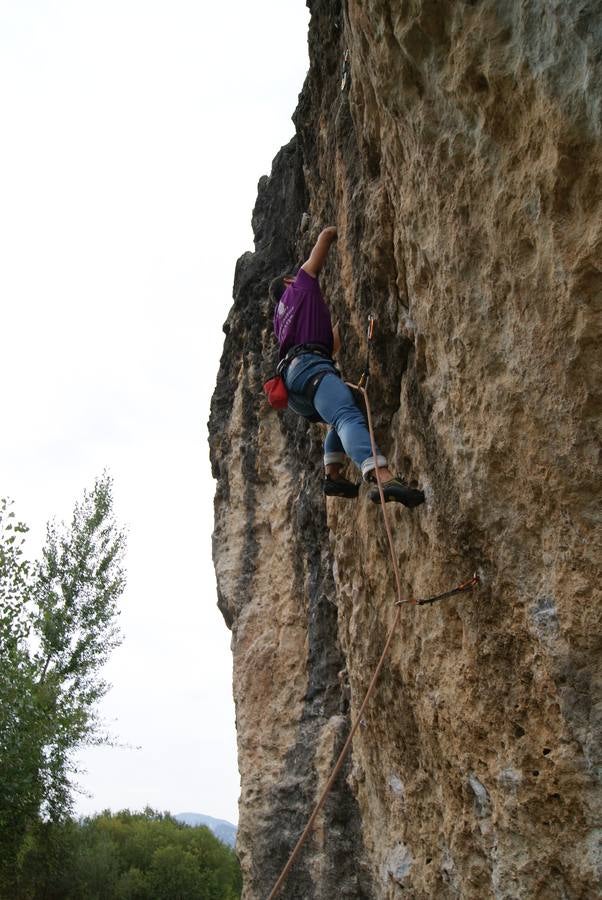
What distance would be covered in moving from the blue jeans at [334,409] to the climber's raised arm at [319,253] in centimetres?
78

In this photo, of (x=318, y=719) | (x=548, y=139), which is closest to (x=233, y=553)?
(x=318, y=719)

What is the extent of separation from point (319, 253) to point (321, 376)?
113 centimetres

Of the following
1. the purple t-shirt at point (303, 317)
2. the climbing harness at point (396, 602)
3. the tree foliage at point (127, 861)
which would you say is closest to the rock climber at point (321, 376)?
the purple t-shirt at point (303, 317)

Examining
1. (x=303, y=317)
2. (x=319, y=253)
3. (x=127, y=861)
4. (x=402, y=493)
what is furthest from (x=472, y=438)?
(x=127, y=861)

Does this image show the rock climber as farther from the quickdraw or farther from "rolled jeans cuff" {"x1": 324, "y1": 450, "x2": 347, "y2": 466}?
the quickdraw

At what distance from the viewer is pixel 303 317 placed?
17.7 feet

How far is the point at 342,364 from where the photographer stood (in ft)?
18.8

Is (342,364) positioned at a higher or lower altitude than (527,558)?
higher

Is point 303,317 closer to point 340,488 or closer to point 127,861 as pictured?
point 340,488

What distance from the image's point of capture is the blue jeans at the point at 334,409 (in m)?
4.48

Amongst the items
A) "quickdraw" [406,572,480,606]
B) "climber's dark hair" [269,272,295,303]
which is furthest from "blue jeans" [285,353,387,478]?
"climber's dark hair" [269,272,295,303]

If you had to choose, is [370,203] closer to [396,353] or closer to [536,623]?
[396,353]

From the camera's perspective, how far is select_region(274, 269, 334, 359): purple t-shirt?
5.37 metres

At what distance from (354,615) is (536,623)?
7.48 feet
